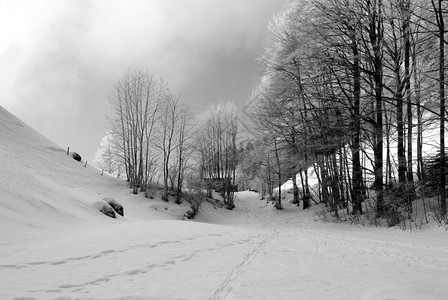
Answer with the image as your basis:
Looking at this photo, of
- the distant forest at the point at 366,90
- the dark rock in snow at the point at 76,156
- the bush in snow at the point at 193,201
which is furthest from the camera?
the dark rock in snow at the point at 76,156

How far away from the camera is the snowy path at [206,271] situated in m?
3.14

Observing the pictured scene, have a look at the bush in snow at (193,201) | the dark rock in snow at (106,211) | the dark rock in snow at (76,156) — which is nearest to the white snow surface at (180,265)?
the dark rock in snow at (106,211)

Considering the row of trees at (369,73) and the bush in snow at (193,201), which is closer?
the row of trees at (369,73)

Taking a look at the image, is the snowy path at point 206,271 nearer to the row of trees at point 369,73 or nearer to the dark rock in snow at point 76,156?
the row of trees at point 369,73

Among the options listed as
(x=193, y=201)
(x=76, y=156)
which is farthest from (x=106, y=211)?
(x=76, y=156)

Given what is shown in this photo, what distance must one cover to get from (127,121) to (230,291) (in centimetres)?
2630

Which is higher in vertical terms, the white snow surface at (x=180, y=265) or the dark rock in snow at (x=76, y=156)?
the dark rock in snow at (x=76, y=156)

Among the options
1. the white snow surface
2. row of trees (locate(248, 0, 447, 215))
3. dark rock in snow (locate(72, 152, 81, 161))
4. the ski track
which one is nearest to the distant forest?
row of trees (locate(248, 0, 447, 215))

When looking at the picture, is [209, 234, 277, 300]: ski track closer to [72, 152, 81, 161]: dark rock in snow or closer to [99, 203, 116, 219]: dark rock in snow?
[99, 203, 116, 219]: dark rock in snow

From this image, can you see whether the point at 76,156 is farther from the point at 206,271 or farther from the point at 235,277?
the point at 235,277

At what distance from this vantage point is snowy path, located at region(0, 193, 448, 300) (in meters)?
3.14

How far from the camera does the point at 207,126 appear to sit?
34.4 metres

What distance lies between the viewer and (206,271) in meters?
4.18

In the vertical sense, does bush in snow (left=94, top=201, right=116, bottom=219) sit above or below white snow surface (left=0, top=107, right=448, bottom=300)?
above
